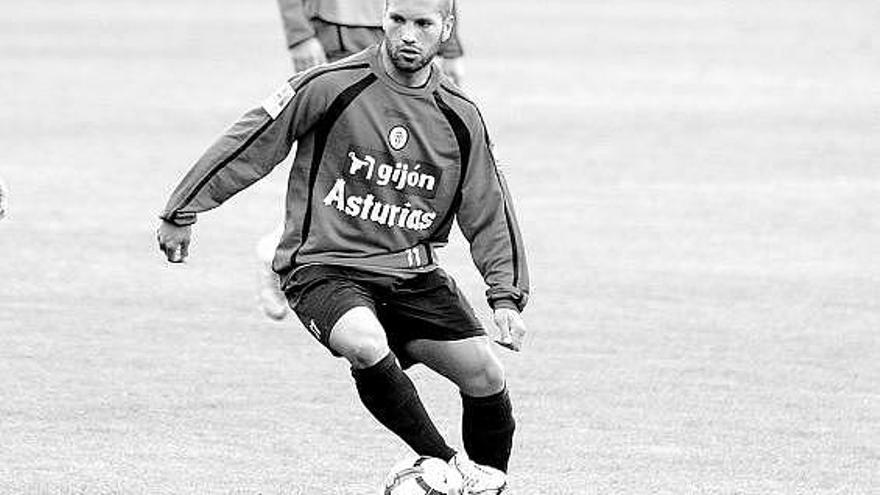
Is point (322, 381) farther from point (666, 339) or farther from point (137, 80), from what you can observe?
point (137, 80)

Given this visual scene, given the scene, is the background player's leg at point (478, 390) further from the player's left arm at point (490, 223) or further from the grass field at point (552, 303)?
the grass field at point (552, 303)

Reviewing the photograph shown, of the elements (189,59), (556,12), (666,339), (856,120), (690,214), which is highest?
(666,339)

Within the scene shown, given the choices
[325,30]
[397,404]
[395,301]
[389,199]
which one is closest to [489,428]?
[397,404]

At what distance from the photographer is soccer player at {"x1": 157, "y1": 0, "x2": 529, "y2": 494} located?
265 inches

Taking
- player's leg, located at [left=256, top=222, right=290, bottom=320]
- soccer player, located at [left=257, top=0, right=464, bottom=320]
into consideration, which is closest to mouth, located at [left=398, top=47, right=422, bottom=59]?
player's leg, located at [left=256, top=222, right=290, bottom=320]

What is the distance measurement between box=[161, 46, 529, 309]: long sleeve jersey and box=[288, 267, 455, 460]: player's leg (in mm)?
96

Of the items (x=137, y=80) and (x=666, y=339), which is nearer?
(x=666, y=339)

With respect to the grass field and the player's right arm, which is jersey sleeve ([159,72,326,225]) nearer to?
the player's right arm

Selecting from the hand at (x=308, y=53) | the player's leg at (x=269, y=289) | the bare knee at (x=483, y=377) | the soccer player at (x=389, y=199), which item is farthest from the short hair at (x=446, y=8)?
the hand at (x=308, y=53)

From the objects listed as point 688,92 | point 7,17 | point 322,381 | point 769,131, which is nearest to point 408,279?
point 322,381

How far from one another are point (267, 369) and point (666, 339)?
184 centimetres

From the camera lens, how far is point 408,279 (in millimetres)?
6848

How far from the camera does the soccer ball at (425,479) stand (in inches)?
263

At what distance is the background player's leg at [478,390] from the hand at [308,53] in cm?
380
